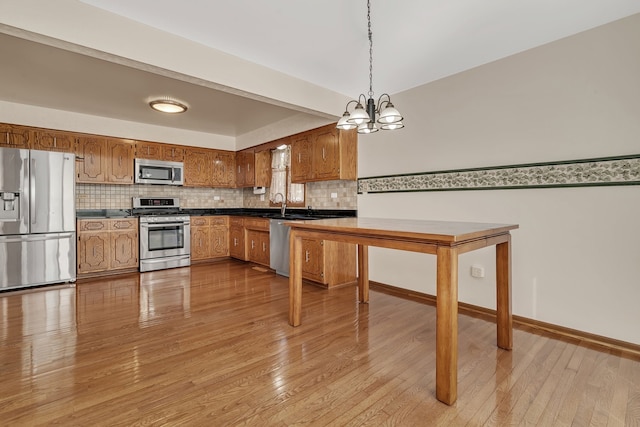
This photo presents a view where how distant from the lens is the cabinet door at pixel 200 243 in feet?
18.0

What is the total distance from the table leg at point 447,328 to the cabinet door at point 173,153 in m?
5.12

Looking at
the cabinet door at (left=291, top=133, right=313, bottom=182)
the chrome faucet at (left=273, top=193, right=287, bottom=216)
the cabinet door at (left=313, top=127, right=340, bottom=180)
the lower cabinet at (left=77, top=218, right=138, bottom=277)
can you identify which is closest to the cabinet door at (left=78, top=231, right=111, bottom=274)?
the lower cabinet at (left=77, top=218, right=138, bottom=277)

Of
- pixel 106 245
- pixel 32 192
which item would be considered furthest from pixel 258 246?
pixel 32 192

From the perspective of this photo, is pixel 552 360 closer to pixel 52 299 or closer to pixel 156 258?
pixel 52 299

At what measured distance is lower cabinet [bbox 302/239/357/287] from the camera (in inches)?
153

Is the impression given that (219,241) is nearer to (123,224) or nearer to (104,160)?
(123,224)

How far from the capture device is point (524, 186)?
2.71 meters

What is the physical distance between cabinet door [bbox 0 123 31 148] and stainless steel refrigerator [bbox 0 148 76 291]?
0.60 metres

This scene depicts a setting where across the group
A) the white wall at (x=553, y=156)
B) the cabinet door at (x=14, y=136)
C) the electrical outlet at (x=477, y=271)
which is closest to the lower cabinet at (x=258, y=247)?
the white wall at (x=553, y=156)

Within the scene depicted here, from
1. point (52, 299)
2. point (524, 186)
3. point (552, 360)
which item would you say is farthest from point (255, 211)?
point (552, 360)

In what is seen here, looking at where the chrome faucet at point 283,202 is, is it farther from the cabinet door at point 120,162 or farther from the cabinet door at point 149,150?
the cabinet door at point 120,162

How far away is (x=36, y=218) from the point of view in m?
3.89

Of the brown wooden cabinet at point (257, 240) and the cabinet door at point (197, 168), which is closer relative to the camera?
the brown wooden cabinet at point (257, 240)

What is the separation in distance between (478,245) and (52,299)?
439cm
